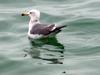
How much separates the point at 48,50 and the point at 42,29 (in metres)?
1.12

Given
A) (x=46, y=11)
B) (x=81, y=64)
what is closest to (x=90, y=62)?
A: (x=81, y=64)

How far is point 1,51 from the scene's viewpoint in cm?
1287

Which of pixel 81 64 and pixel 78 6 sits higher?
pixel 78 6

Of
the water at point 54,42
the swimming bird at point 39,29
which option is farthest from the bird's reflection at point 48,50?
the swimming bird at point 39,29

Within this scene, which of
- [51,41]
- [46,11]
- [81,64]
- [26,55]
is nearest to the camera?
[81,64]

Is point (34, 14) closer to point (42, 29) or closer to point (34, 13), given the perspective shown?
point (34, 13)

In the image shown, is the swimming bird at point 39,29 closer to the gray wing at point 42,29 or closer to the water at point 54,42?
the gray wing at point 42,29

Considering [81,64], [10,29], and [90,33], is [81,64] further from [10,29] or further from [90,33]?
[10,29]

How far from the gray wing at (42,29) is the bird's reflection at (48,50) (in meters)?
0.30

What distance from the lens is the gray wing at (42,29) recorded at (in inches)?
534

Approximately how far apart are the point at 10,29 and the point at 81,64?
4031 millimetres

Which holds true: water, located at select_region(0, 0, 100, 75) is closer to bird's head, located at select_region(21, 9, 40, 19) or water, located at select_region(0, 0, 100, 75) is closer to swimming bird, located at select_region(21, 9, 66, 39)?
swimming bird, located at select_region(21, 9, 66, 39)

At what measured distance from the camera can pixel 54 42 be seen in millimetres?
13680

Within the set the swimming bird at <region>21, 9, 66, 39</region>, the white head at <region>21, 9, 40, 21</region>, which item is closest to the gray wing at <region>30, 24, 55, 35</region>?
the swimming bird at <region>21, 9, 66, 39</region>
